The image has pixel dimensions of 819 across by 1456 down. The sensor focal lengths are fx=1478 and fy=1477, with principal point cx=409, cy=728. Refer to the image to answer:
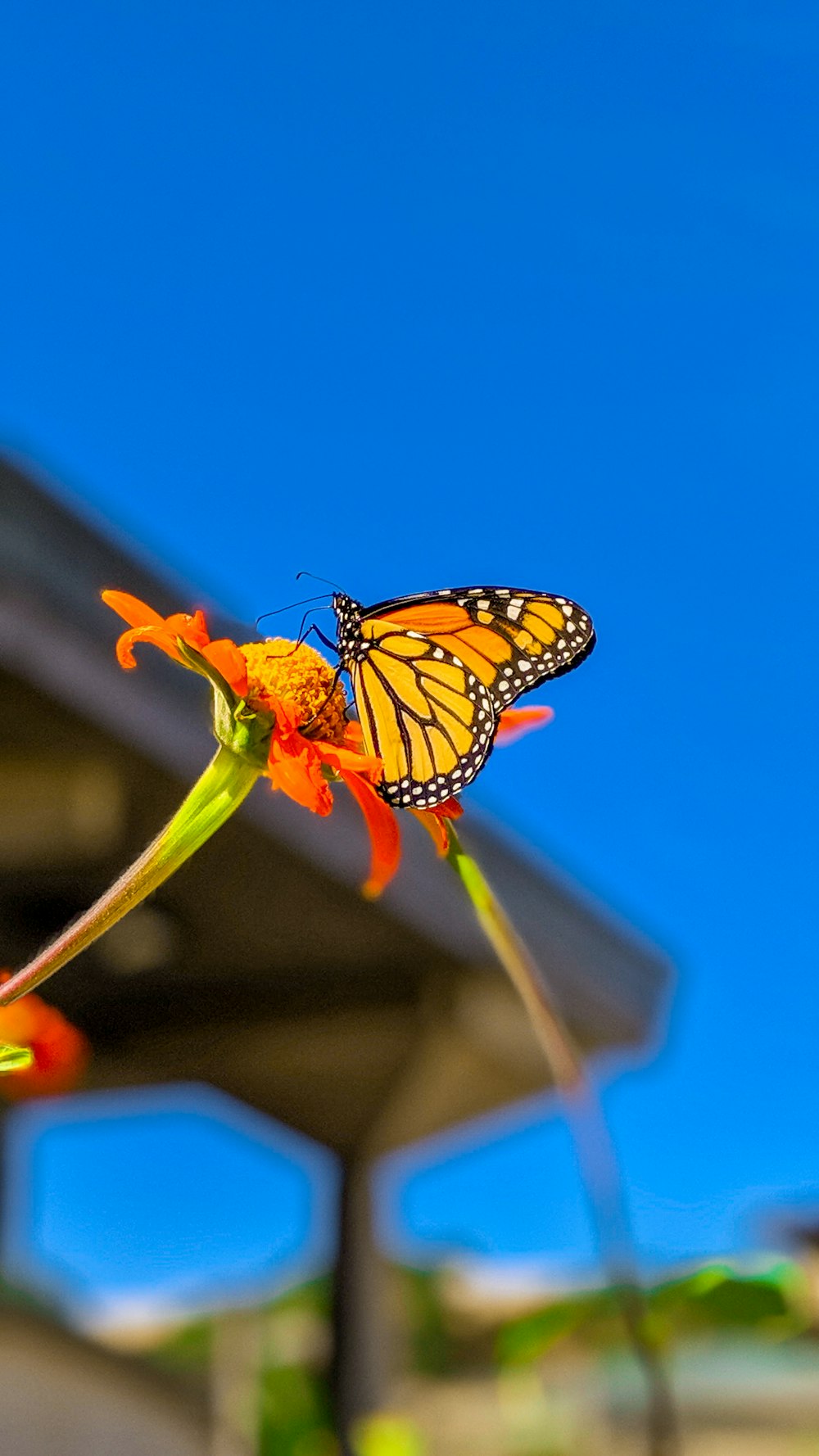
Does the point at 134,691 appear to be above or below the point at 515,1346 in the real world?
above

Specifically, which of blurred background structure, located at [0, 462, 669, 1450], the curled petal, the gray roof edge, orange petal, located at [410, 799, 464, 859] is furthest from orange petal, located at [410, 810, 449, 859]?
blurred background structure, located at [0, 462, 669, 1450]

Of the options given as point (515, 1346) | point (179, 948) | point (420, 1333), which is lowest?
point (515, 1346)

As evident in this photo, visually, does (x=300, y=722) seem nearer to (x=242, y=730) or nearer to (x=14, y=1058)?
(x=242, y=730)

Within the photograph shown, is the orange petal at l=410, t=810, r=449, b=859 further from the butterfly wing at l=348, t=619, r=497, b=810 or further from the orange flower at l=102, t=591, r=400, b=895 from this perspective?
the butterfly wing at l=348, t=619, r=497, b=810

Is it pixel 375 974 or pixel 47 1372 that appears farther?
pixel 375 974

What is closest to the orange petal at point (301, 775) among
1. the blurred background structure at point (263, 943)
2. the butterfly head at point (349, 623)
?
the butterfly head at point (349, 623)

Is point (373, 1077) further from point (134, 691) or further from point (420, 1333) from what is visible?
point (134, 691)

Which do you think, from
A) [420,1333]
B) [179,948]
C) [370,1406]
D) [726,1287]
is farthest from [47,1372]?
[726,1287]
